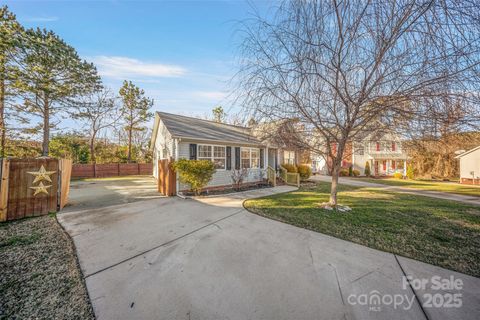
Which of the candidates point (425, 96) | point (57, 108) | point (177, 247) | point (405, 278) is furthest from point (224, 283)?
point (57, 108)

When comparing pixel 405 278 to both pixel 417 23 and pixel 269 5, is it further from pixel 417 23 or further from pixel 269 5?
pixel 269 5

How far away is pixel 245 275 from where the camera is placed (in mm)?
2723

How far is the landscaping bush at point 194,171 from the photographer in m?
8.09

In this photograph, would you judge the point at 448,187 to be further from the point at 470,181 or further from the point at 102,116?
the point at 102,116

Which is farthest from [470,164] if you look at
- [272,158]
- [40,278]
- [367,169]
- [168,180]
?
[40,278]

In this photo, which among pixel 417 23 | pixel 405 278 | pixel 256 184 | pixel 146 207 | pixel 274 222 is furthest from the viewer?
pixel 256 184

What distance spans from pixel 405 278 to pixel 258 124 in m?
4.35

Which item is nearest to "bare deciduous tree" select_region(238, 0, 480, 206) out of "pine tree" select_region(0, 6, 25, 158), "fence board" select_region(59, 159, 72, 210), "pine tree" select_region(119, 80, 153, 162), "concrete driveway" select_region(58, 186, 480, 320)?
"concrete driveway" select_region(58, 186, 480, 320)

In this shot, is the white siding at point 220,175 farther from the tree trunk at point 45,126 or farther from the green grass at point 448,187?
the tree trunk at point 45,126

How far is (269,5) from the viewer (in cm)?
362

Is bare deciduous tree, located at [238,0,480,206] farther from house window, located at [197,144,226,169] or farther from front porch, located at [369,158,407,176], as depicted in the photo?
front porch, located at [369,158,407,176]

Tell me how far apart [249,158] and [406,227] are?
8.58 meters

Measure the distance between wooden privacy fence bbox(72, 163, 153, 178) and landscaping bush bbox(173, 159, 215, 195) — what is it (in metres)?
14.9

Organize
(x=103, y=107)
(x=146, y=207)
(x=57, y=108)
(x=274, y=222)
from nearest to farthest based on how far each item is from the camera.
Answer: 1. (x=274, y=222)
2. (x=146, y=207)
3. (x=57, y=108)
4. (x=103, y=107)
